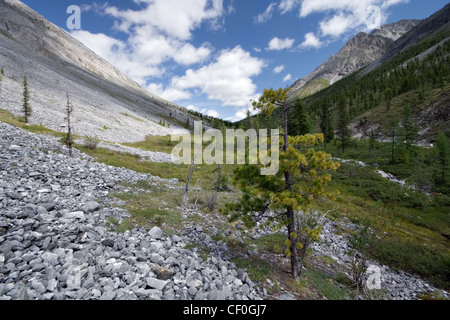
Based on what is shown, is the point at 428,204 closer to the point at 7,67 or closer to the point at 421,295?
the point at 421,295

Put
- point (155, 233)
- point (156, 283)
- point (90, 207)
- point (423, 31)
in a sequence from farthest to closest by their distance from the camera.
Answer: point (423, 31), point (90, 207), point (155, 233), point (156, 283)

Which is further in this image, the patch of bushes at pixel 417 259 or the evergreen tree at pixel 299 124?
the evergreen tree at pixel 299 124

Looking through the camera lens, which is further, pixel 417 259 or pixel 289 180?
pixel 417 259

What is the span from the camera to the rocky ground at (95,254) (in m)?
5.21

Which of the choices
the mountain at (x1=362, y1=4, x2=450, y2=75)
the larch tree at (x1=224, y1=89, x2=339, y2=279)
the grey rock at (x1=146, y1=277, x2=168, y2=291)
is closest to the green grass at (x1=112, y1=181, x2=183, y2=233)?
the grey rock at (x1=146, y1=277, x2=168, y2=291)

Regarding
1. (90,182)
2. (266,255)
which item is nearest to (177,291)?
(266,255)

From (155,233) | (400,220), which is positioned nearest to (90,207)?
(155,233)

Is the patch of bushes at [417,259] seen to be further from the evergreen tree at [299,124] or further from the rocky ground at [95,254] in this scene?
the evergreen tree at [299,124]

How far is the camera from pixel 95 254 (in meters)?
6.37

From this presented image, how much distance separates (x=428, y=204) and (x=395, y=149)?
22.3m

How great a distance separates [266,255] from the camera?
31.8 ft

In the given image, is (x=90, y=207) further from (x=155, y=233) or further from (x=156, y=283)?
(x=156, y=283)

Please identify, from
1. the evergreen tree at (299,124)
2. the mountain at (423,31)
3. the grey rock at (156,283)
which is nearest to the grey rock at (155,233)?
the grey rock at (156,283)
